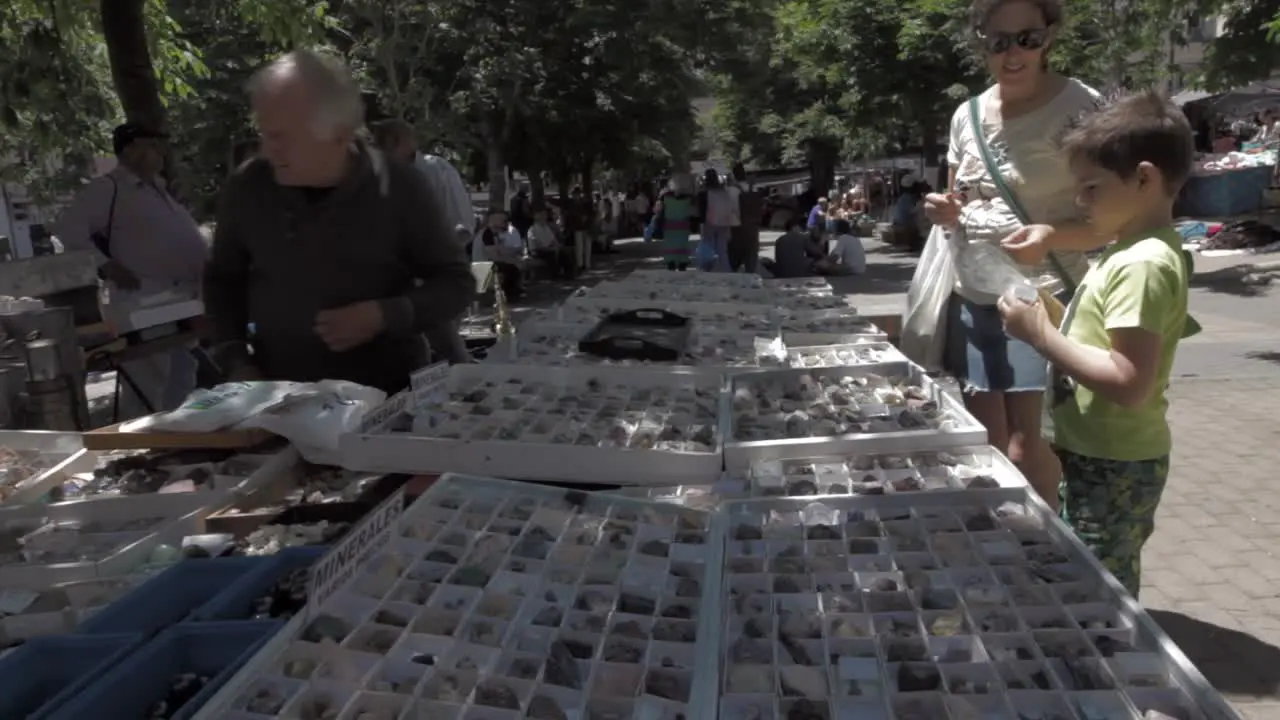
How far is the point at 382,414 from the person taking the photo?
2.38 meters

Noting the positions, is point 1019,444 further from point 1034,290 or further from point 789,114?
point 789,114

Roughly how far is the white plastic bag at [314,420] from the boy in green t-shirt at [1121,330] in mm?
1504

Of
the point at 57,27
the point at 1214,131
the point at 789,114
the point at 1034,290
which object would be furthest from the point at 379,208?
the point at 789,114

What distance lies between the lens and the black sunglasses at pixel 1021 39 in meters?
2.62

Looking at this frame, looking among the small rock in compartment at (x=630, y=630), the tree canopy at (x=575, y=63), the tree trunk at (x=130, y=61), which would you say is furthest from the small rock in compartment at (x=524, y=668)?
the tree canopy at (x=575, y=63)

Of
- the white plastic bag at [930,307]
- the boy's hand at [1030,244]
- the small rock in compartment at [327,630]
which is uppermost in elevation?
the boy's hand at [1030,244]

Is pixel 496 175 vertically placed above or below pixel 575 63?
below

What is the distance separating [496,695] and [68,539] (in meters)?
1.18

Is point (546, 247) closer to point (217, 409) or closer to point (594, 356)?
point (594, 356)

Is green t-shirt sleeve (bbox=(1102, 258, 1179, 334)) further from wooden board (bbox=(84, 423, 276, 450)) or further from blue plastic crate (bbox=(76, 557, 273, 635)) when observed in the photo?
wooden board (bbox=(84, 423, 276, 450))

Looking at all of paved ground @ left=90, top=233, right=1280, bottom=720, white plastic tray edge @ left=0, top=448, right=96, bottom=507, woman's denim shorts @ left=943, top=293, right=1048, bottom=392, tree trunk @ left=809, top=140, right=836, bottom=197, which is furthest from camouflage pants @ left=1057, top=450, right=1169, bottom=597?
tree trunk @ left=809, top=140, right=836, bottom=197

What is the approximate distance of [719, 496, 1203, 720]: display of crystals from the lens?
1278 mm

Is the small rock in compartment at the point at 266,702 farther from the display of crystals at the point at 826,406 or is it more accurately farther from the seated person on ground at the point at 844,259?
the seated person on ground at the point at 844,259

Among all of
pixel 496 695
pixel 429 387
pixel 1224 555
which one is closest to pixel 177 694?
pixel 496 695
